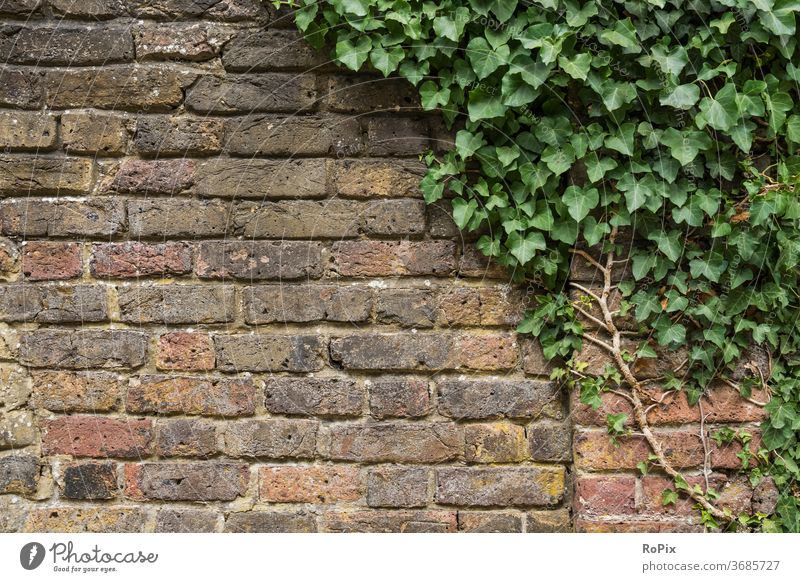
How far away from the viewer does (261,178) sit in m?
1.60

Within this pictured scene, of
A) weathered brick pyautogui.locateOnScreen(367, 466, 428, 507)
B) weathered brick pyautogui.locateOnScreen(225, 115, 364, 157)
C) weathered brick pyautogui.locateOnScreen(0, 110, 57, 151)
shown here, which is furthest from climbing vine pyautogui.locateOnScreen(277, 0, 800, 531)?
weathered brick pyautogui.locateOnScreen(0, 110, 57, 151)

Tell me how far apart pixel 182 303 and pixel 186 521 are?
508 mm

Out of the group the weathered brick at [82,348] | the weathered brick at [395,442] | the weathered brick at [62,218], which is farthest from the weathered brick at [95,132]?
the weathered brick at [395,442]

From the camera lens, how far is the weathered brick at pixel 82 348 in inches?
63.8

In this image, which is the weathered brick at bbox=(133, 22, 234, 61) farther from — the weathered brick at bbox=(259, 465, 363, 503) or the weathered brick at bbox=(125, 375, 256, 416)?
the weathered brick at bbox=(259, 465, 363, 503)

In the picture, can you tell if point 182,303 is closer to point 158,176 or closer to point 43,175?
point 158,176

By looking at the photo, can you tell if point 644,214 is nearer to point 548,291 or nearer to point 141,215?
point 548,291

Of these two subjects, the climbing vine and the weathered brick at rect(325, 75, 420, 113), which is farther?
the weathered brick at rect(325, 75, 420, 113)

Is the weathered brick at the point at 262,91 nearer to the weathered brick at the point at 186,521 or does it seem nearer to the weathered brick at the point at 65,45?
the weathered brick at the point at 65,45

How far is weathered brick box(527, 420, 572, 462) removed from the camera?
160cm

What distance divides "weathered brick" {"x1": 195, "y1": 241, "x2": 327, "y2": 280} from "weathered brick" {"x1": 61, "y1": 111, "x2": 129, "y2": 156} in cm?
31

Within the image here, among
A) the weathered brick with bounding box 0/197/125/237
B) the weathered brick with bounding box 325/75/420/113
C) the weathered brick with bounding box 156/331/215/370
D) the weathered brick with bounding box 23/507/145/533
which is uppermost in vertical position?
the weathered brick with bounding box 325/75/420/113

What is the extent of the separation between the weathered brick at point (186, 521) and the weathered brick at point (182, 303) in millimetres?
445
